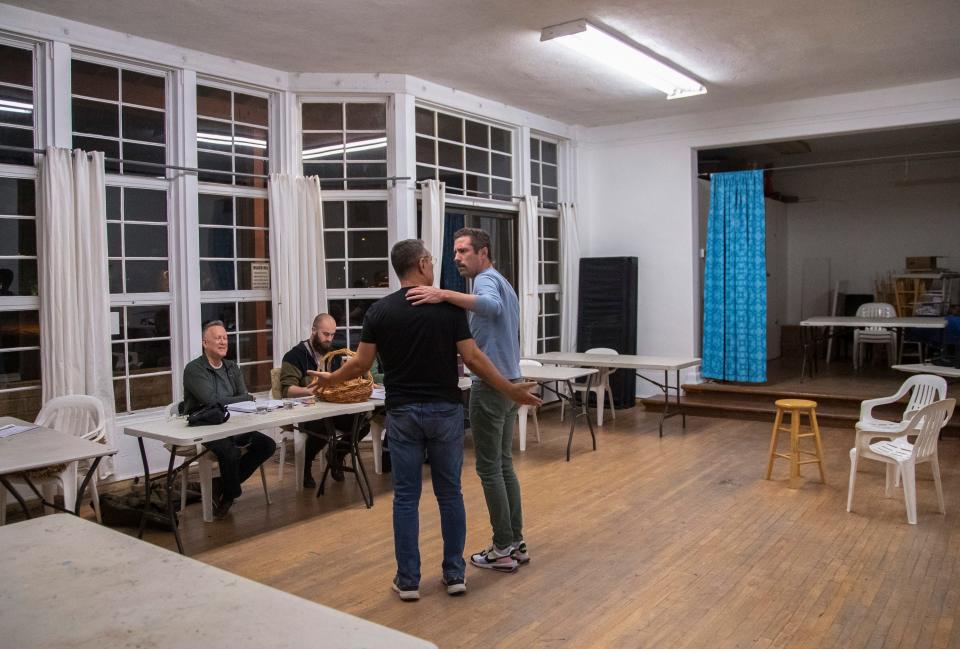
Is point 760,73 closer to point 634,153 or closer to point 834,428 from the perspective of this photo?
point 634,153

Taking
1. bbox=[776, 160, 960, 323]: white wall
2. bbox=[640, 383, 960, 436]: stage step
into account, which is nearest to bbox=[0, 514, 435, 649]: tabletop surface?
bbox=[640, 383, 960, 436]: stage step

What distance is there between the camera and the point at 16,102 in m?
5.52

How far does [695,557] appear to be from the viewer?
14.3 ft

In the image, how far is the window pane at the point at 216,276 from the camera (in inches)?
262

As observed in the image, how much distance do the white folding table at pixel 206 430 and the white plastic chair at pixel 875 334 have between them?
24.9ft

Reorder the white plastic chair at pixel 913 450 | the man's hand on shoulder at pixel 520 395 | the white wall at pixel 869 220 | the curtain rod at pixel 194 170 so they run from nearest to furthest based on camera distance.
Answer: the man's hand on shoulder at pixel 520 395 → the white plastic chair at pixel 913 450 → the curtain rod at pixel 194 170 → the white wall at pixel 869 220

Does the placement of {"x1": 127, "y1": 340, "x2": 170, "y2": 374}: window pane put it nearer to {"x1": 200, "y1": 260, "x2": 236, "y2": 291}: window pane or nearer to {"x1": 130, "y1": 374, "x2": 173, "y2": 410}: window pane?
{"x1": 130, "y1": 374, "x2": 173, "y2": 410}: window pane

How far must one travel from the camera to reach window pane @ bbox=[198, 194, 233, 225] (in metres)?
6.63

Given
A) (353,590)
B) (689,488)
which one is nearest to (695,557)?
(689,488)

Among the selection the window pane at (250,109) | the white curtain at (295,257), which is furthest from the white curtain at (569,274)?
the window pane at (250,109)

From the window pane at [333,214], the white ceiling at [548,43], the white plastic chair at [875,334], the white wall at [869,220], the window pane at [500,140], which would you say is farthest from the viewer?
the white wall at [869,220]

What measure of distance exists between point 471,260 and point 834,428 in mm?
5540

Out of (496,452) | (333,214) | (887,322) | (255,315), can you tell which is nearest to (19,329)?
(255,315)

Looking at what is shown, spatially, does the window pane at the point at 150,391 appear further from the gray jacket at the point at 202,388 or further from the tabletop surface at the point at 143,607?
the tabletop surface at the point at 143,607
